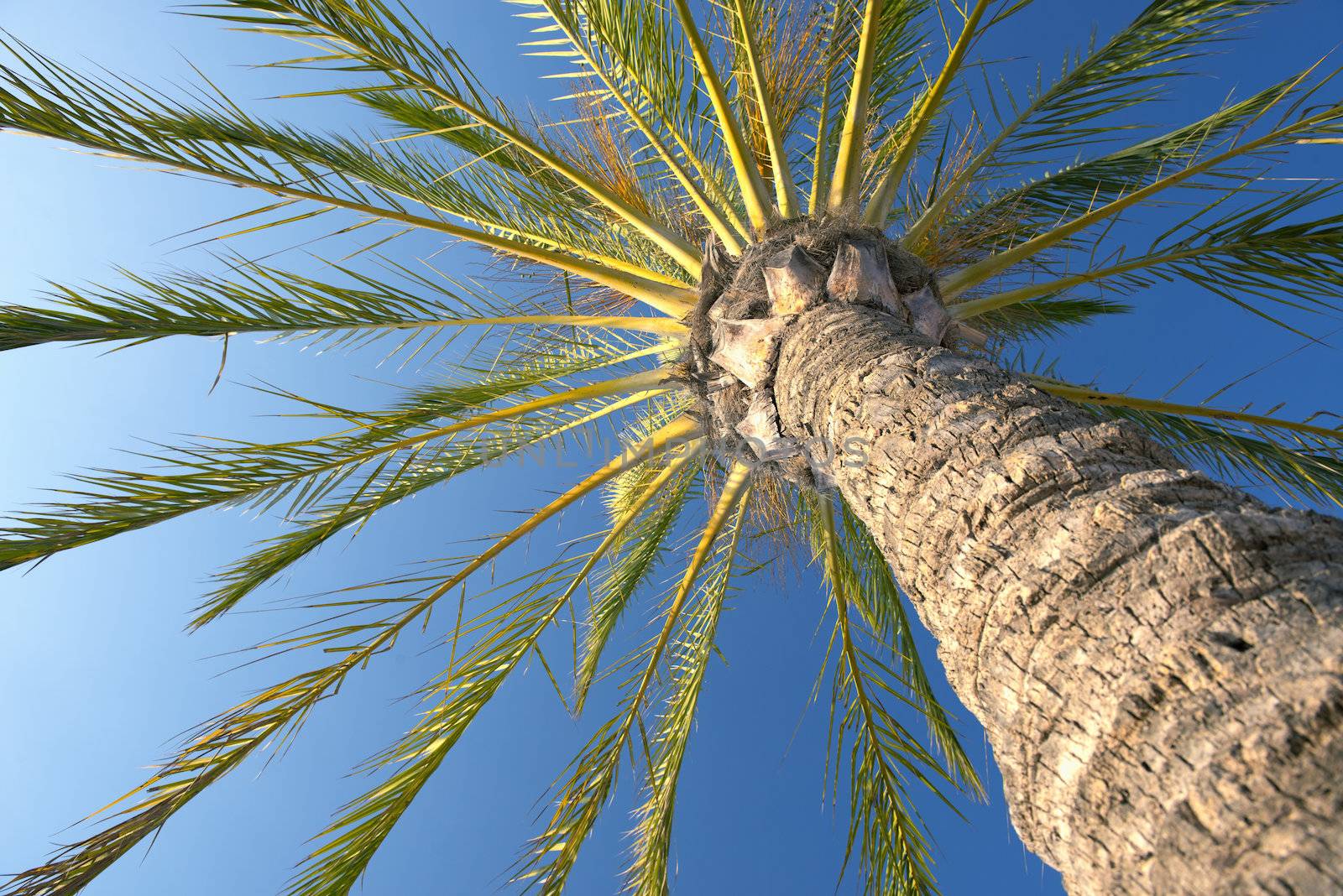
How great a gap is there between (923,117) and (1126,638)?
3.00m

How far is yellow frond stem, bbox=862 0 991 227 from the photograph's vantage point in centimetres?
310

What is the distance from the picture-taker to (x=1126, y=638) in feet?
3.77

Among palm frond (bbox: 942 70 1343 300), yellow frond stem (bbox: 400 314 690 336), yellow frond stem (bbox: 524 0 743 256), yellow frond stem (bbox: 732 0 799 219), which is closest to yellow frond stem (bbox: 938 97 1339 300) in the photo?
palm frond (bbox: 942 70 1343 300)

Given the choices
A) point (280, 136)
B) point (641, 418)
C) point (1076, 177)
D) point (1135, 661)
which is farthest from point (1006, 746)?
point (1076, 177)

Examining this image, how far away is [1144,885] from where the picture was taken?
999 millimetres

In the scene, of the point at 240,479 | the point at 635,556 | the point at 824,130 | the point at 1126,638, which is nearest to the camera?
the point at 1126,638

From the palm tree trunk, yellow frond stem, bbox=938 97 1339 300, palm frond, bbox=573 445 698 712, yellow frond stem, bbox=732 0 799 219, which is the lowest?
palm frond, bbox=573 445 698 712

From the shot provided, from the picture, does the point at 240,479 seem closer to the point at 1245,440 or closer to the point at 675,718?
the point at 675,718

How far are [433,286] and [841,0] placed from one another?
2.77 meters

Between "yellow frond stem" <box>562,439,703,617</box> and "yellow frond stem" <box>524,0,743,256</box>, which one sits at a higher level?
"yellow frond stem" <box>524,0,743,256</box>

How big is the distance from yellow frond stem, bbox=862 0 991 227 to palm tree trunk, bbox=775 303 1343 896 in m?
2.00

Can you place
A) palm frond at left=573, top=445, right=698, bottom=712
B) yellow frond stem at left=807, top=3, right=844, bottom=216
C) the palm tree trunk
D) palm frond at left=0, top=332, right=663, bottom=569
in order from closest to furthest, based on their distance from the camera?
the palm tree trunk → palm frond at left=0, top=332, right=663, bottom=569 → yellow frond stem at left=807, top=3, right=844, bottom=216 → palm frond at left=573, top=445, right=698, bottom=712

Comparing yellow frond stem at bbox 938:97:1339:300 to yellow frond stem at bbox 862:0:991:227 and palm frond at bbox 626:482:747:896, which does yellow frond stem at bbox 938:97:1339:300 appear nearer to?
yellow frond stem at bbox 862:0:991:227

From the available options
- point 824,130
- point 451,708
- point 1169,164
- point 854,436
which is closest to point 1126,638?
point 854,436
